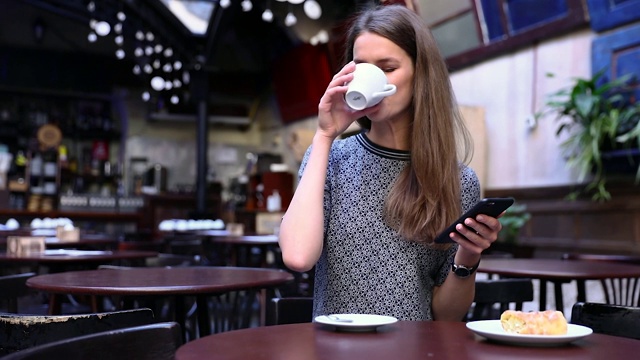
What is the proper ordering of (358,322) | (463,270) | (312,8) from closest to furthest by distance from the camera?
1. (358,322)
2. (463,270)
3. (312,8)

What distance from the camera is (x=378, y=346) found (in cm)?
102

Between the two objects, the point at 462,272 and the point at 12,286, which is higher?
the point at 462,272

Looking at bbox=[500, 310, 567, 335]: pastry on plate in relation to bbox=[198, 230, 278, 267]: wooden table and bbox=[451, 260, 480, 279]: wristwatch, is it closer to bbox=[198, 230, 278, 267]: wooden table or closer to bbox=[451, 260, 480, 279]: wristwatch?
bbox=[451, 260, 480, 279]: wristwatch

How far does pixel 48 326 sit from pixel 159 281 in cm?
68

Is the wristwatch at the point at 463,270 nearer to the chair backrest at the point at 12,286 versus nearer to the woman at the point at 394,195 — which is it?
the woman at the point at 394,195

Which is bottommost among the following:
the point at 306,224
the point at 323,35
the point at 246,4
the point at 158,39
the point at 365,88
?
the point at 306,224

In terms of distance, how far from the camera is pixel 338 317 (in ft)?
3.98

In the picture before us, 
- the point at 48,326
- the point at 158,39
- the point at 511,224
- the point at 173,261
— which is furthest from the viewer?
the point at 158,39

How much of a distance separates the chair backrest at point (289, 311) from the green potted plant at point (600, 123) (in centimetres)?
389

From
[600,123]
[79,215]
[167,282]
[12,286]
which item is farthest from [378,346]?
[79,215]

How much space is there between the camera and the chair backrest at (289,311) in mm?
1750

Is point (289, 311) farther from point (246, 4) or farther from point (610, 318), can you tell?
point (246, 4)

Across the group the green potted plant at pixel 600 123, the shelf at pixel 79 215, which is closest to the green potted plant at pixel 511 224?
the green potted plant at pixel 600 123

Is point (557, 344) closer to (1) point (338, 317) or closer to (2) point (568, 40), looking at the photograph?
(1) point (338, 317)
